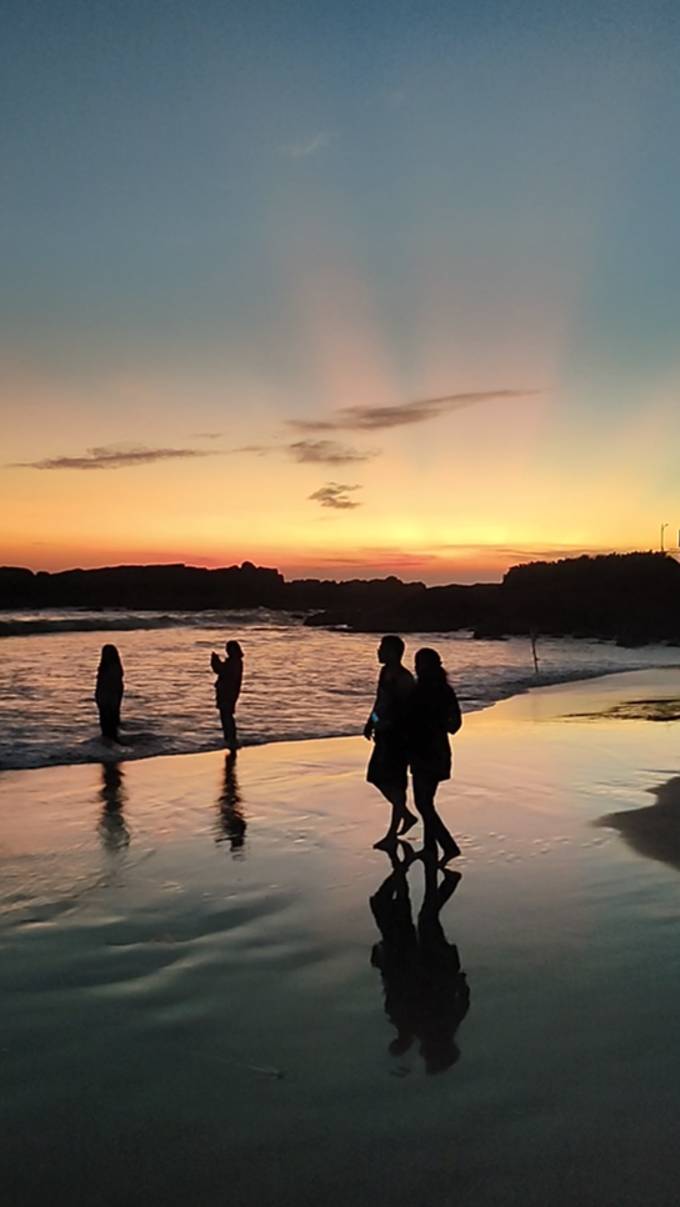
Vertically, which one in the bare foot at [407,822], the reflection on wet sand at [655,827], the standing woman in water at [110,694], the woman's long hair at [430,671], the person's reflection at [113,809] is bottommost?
the person's reflection at [113,809]

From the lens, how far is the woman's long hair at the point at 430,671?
9.18 meters

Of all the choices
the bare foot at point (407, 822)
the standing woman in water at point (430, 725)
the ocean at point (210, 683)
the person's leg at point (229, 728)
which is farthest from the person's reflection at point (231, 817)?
the ocean at point (210, 683)

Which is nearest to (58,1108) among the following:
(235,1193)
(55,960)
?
(235,1193)

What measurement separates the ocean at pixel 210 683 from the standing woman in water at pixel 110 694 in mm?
327

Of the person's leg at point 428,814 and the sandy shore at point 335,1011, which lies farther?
the person's leg at point 428,814

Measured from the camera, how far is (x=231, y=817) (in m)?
11.0

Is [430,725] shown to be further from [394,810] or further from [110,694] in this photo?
[110,694]

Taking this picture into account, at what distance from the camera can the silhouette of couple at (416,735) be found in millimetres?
9000

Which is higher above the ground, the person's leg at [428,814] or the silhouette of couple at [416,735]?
the silhouette of couple at [416,735]

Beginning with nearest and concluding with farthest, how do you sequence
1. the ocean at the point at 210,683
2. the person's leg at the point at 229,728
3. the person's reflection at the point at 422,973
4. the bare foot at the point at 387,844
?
the person's reflection at the point at 422,973, the bare foot at the point at 387,844, the person's leg at the point at 229,728, the ocean at the point at 210,683

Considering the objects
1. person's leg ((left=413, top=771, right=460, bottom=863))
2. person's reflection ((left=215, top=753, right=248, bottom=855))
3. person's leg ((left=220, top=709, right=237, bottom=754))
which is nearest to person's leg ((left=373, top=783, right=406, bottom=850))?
person's leg ((left=413, top=771, right=460, bottom=863))

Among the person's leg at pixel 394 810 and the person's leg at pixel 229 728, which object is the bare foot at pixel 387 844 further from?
the person's leg at pixel 229 728

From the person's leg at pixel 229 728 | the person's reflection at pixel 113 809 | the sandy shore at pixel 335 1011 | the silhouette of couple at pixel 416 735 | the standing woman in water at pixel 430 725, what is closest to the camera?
the sandy shore at pixel 335 1011

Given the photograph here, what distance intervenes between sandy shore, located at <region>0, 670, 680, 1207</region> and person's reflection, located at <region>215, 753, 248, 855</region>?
63mm
